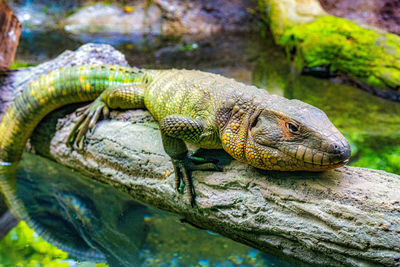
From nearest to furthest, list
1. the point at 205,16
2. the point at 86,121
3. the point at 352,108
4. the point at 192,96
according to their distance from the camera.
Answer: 1. the point at 192,96
2. the point at 86,121
3. the point at 352,108
4. the point at 205,16

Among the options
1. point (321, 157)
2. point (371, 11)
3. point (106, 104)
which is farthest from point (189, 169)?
point (371, 11)

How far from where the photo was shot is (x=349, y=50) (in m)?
6.04

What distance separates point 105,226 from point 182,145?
1.55 metres

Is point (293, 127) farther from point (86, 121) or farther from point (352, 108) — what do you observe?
point (352, 108)

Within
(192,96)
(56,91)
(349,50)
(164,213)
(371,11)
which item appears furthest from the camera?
(371,11)

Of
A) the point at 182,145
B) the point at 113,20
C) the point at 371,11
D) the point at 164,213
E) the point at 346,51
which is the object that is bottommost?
the point at 164,213

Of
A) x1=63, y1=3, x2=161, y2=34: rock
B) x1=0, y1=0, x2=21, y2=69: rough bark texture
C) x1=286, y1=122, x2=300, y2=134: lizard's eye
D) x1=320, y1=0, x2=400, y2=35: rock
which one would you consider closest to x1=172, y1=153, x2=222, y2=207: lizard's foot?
x1=286, y1=122, x2=300, y2=134: lizard's eye

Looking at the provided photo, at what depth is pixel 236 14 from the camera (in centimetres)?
989

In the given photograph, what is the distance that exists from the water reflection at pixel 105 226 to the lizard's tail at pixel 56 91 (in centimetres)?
27

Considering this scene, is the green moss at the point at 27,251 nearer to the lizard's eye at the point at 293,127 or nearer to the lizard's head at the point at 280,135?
the lizard's head at the point at 280,135

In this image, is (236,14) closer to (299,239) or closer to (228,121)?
(228,121)

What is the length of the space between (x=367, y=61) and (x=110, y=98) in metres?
4.55

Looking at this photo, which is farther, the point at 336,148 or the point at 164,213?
the point at 164,213

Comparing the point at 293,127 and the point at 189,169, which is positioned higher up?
the point at 293,127
